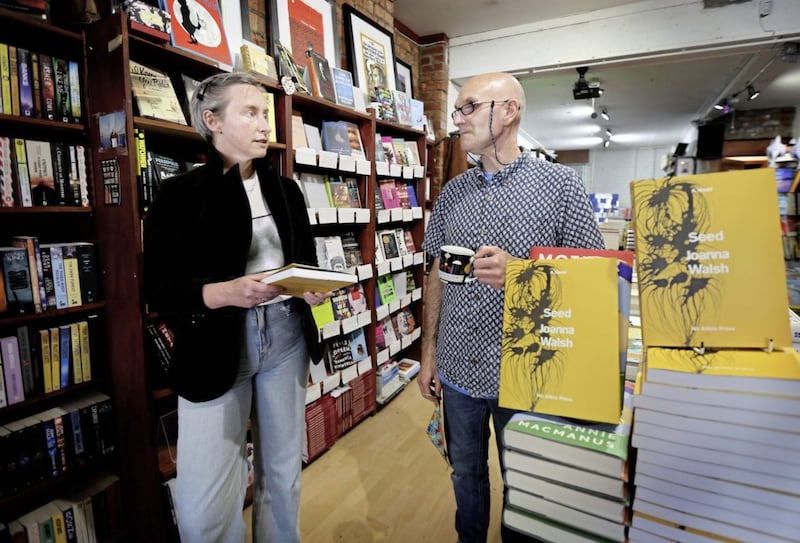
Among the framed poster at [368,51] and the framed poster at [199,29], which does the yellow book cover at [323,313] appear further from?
the framed poster at [368,51]

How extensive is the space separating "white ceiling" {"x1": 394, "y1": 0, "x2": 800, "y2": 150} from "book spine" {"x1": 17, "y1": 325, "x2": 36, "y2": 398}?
392 centimetres

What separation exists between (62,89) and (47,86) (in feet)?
0.17

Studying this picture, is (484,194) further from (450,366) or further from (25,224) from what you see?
(25,224)

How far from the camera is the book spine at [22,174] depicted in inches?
63.4

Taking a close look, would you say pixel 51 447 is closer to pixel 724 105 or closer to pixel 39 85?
pixel 39 85

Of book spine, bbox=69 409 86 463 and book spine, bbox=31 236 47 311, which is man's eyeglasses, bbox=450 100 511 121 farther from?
book spine, bbox=69 409 86 463

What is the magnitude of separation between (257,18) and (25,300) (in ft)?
6.78

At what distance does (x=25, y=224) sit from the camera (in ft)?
5.87

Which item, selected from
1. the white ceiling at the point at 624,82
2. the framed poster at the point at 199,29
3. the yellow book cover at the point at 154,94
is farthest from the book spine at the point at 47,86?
the white ceiling at the point at 624,82

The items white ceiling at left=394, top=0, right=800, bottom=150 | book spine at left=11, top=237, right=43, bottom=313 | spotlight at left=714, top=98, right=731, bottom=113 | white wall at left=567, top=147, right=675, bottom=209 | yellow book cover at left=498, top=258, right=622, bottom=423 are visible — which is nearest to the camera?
yellow book cover at left=498, top=258, right=622, bottom=423

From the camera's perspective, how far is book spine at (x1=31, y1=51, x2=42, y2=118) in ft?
5.32

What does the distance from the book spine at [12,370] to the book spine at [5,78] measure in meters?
0.85

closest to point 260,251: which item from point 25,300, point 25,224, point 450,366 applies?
point 450,366

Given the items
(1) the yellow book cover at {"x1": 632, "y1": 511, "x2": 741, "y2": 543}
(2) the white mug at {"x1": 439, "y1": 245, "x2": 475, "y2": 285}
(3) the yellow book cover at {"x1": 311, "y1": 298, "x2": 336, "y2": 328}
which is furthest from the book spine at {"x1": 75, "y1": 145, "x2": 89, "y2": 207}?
(1) the yellow book cover at {"x1": 632, "y1": 511, "x2": 741, "y2": 543}
